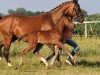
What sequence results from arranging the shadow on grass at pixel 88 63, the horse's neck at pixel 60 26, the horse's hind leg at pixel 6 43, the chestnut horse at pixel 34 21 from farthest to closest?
1. the horse's hind leg at pixel 6 43
2. the shadow on grass at pixel 88 63
3. the chestnut horse at pixel 34 21
4. the horse's neck at pixel 60 26

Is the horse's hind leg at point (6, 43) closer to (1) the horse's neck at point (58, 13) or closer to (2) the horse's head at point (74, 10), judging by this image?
(1) the horse's neck at point (58, 13)

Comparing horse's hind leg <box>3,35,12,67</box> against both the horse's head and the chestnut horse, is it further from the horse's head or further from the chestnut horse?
the horse's head

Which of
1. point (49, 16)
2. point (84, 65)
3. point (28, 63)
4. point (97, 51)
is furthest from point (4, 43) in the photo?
point (97, 51)

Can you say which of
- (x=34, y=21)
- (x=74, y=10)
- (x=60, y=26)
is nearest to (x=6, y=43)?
(x=34, y=21)

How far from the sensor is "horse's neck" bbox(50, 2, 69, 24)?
13352 mm

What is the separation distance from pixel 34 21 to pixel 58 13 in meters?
0.81

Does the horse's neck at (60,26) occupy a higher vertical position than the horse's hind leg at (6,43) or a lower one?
higher

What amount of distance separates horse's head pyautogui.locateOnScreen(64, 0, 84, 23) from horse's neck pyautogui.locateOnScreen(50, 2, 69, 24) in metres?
0.11

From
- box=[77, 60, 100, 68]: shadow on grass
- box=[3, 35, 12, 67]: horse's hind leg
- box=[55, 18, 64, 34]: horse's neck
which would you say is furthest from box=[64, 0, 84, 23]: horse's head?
box=[3, 35, 12, 67]: horse's hind leg

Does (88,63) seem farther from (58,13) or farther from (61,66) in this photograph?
(58,13)

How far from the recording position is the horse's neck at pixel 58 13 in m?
13.4

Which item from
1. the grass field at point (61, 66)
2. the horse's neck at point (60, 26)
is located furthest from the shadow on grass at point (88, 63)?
the horse's neck at point (60, 26)

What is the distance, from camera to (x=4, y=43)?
14203 millimetres

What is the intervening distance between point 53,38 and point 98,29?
17023 mm
